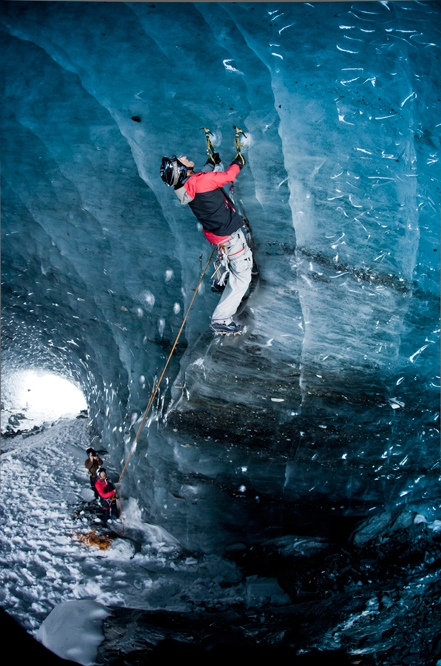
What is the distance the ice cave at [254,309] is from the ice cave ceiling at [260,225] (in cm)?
2

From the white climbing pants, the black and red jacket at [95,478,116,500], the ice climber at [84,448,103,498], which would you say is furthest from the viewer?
the ice climber at [84,448,103,498]

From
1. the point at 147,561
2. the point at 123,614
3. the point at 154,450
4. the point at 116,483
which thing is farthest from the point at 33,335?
the point at 123,614

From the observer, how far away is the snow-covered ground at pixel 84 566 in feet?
14.5

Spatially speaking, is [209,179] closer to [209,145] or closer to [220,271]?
[209,145]

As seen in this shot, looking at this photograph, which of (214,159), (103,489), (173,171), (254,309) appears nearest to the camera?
(173,171)

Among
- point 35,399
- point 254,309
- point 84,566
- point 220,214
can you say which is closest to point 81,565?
point 84,566

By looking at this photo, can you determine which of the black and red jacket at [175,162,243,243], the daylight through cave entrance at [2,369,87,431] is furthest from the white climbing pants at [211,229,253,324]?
the daylight through cave entrance at [2,369,87,431]

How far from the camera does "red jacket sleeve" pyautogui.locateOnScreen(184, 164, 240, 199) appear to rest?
314 centimetres

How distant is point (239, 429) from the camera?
456cm

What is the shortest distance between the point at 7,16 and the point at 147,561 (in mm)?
6261

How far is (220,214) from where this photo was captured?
11.0 feet

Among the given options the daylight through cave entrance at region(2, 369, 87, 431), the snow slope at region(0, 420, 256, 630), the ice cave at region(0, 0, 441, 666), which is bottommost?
the daylight through cave entrance at region(2, 369, 87, 431)

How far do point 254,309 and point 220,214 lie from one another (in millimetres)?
1016

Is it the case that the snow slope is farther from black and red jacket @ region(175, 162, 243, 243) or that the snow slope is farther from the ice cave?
black and red jacket @ region(175, 162, 243, 243)
